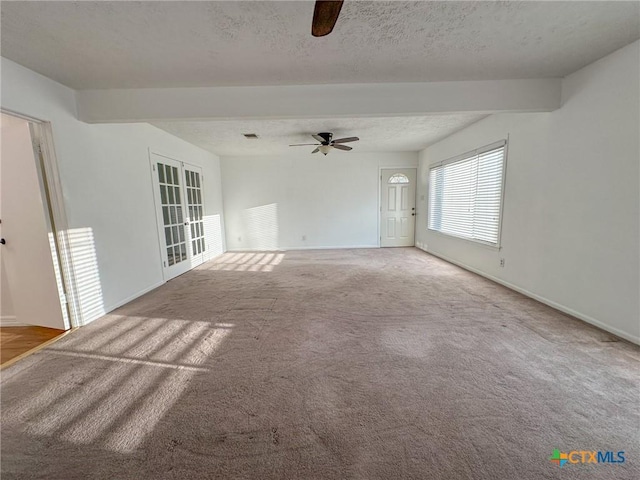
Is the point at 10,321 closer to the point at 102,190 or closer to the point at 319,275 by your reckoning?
the point at 102,190

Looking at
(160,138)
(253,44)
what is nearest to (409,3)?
(253,44)

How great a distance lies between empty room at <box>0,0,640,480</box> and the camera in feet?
4.28

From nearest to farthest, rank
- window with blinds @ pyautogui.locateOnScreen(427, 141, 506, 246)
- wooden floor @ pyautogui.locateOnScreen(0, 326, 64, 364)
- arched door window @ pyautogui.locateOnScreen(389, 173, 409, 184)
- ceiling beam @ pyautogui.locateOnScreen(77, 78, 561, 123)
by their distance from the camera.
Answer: wooden floor @ pyautogui.locateOnScreen(0, 326, 64, 364), ceiling beam @ pyautogui.locateOnScreen(77, 78, 561, 123), window with blinds @ pyautogui.locateOnScreen(427, 141, 506, 246), arched door window @ pyautogui.locateOnScreen(389, 173, 409, 184)

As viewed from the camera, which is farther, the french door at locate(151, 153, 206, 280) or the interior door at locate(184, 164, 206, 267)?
the interior door at locate(184, 164, 206, 267)

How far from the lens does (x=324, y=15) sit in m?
1.14

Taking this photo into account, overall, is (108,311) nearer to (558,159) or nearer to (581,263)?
(581,263)

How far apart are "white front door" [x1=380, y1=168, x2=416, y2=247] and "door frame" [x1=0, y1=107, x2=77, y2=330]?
573cm

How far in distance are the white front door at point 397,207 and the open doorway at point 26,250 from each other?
5.85m

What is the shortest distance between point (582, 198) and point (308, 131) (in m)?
3.56

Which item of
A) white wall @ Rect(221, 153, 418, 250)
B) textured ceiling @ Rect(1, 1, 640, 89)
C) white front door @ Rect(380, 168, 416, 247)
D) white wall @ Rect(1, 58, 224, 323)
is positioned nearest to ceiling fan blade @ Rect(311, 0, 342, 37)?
textured ceiling @ Rect(1, 1, 640, 89)

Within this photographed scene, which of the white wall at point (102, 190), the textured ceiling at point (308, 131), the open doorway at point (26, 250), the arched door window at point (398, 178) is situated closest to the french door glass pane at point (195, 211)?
the textured ceiling at point (308, 131)

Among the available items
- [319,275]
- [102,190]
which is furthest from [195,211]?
[319,275]

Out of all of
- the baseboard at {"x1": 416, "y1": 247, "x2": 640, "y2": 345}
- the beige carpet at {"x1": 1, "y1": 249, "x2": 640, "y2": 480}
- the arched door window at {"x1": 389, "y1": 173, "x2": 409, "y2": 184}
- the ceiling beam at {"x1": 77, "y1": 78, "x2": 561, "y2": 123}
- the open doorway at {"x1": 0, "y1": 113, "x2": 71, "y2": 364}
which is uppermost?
the ceiling beam at {"x1": 77, "y1": 78, "x2": 561, "y2": 123}

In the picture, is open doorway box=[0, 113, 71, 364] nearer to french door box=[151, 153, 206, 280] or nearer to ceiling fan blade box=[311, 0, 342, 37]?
french door box=[151, 153, 206, 280]
